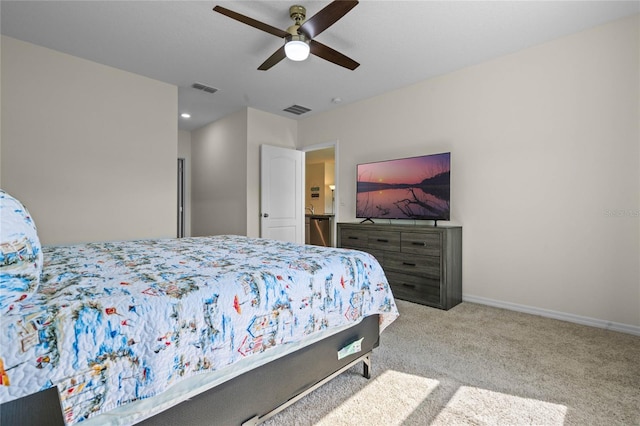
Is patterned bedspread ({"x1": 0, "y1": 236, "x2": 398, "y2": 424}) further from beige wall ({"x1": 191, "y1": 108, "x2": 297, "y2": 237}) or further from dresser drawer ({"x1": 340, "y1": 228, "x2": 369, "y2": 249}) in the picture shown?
beige wall ({"x1": 191, "y1": 108, "x2": 297, "y2": 237})

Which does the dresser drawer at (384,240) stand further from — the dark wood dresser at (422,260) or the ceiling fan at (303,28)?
the ceiling fan at (303,28)

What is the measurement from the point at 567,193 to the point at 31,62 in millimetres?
5287

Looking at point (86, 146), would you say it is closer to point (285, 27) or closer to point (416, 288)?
point (285, 27)

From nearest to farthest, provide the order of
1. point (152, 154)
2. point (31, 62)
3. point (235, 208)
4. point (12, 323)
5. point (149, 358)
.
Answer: point (12, 323)
point (149, 358)
point (31, 62)
point (152, 154)
point (235, 208)

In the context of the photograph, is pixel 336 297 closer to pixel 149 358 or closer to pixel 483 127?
pixel 149 358

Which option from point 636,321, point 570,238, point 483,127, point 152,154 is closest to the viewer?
point 636,321

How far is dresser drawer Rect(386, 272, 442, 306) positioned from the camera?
10.4ft

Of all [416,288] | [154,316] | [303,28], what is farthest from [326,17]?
[416,288]

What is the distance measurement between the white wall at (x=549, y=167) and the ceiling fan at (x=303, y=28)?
1.66 metres

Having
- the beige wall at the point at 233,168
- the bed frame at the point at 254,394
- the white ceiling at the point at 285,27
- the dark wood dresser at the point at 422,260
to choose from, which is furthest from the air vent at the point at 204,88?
the bed frame at the point at 254,394

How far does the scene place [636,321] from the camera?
2469 mm

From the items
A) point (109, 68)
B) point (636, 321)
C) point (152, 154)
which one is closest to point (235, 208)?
point (152, 154)

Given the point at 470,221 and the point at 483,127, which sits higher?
the point at 483,127

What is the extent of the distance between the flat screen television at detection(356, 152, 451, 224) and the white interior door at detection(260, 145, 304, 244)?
1.35m
